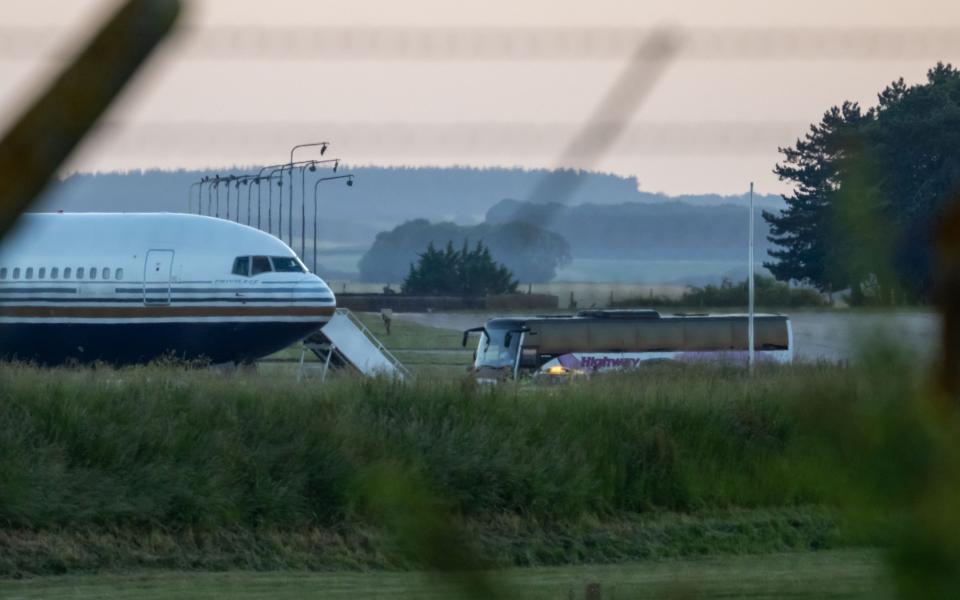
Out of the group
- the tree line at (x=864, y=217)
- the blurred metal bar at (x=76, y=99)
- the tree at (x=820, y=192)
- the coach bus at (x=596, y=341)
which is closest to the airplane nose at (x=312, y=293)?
the coach bus at (x=596, y=341)

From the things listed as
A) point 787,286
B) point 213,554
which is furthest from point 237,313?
point 787,286

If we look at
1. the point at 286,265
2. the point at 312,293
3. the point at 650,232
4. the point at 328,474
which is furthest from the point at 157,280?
the point at 650,232

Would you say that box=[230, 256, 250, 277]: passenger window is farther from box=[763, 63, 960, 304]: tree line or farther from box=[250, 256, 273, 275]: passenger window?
box=[763, 63, 960, 304]: tree line

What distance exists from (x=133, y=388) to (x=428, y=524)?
17100mm

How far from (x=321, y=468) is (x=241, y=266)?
12089mm

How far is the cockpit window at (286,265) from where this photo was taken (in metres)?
27.5

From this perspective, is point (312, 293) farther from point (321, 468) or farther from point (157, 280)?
point (321, 468)

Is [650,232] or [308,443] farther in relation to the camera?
[308,443]

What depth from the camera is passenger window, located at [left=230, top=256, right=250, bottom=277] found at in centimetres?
2731

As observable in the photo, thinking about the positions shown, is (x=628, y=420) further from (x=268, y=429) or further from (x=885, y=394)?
(x=885, y=394)

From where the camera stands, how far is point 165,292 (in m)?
27.2

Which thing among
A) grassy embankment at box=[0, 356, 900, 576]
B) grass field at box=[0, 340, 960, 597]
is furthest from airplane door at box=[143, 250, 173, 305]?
grassy embankment at box=[0, 356, 900, 576]

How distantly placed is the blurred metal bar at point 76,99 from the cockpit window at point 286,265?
26.7m

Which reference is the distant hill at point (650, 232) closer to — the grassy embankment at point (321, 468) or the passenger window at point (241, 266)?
the grassy embankment at point (321, 468)
